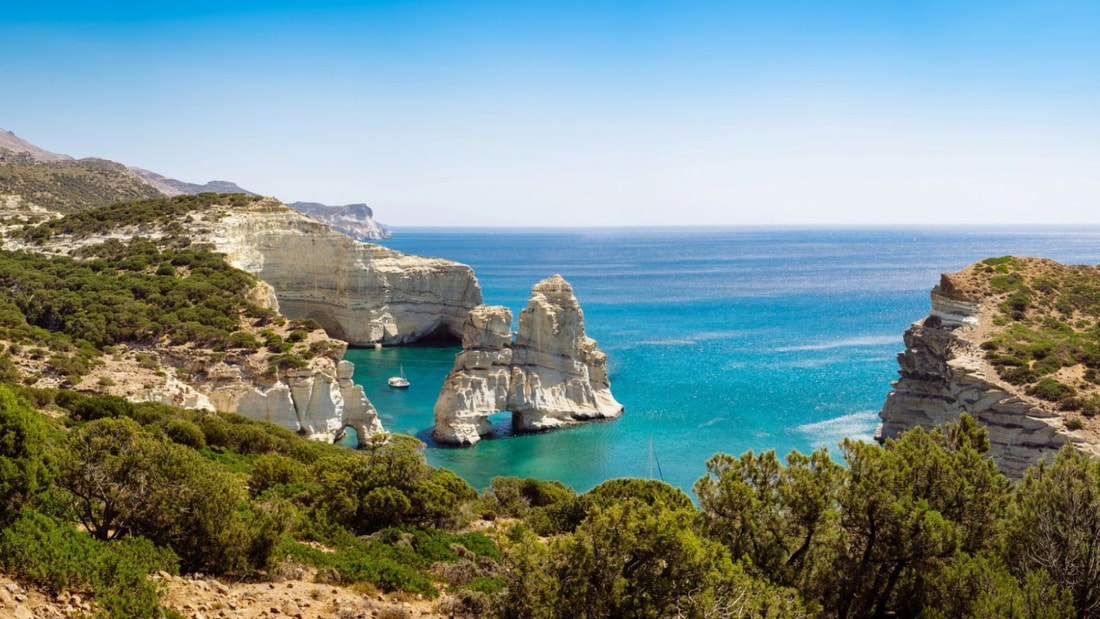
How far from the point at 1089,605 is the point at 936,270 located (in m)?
144

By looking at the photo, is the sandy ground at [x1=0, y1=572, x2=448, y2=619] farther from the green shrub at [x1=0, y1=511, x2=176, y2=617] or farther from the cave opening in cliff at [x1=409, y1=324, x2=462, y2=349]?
the cave opening in cliff at [x1=409, y1=324, x2=462, y2=349]

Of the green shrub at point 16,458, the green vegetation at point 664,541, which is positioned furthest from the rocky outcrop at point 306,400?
the green shrub at point 16,458

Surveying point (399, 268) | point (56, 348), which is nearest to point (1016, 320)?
point (56, 348)

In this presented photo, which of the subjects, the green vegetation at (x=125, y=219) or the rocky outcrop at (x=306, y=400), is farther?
the green vegetation at (x=125, y=219)

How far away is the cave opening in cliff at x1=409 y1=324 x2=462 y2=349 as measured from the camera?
64.8 metres

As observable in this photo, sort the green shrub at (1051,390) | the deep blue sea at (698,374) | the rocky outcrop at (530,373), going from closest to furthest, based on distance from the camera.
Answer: the green shrub at (1051,390)
the deep blue sea at (698,374)
the rocky outcrop at (530,373)

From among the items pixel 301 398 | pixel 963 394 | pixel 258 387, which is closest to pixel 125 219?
pixel 258 387

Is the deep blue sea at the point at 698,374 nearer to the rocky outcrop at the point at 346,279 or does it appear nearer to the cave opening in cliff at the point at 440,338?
the cave opening in cliff at the point at 440,338

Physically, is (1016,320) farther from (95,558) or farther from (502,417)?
(95,558)

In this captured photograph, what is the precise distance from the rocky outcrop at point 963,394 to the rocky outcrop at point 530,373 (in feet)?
46.4

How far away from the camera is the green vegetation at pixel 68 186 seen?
233ft

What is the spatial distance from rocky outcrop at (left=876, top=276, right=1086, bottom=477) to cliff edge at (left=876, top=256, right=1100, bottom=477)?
3 centimetres

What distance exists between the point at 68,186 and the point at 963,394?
276 ft

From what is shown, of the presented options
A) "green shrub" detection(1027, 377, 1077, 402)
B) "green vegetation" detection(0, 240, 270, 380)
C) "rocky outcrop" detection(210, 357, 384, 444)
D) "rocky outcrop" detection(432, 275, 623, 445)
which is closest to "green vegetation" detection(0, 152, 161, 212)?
"green vegetation" detection(0, 240, 270, 380)
